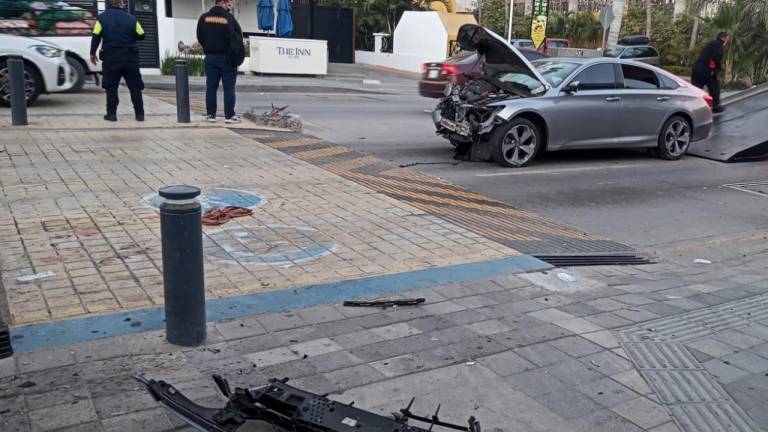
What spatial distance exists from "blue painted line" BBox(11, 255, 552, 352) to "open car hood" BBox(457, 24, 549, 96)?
510 cm

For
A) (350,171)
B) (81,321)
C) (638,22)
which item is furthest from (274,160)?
(638,22)

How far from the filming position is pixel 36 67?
13.2m

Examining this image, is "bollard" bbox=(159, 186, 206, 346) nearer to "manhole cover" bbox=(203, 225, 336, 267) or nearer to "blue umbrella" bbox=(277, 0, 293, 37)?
"manhole cover" bbox=(203, 225, 336, 267)

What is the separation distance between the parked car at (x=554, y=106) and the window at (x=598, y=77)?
1 cm

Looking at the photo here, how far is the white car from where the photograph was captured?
12.8 meters

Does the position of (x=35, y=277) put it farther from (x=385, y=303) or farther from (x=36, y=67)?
(x=36, y=67)

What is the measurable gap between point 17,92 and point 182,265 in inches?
340

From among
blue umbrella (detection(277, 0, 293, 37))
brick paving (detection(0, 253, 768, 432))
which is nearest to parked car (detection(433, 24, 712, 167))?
brick paving (detection(0, 253, 768, 432))

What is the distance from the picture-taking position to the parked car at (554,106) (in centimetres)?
1076

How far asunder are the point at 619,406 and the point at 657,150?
9.64 m

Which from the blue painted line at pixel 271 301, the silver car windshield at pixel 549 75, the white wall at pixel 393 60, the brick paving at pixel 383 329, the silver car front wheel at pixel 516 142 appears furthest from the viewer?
the white wall at pixel 393 60

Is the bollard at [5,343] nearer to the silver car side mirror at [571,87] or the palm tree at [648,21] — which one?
the silver car side mirror at [571,87]

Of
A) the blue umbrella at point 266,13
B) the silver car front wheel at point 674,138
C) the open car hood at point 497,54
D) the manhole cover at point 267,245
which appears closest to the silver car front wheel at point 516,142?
the open car hood at point 497,54

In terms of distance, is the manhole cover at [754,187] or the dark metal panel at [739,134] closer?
the manhole cover at [754,187]
